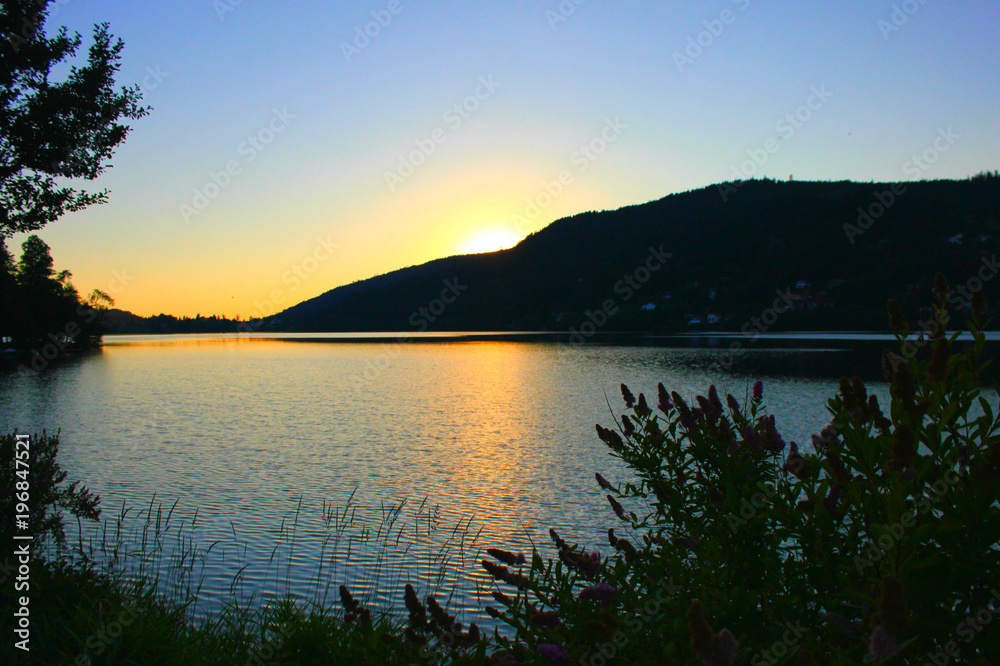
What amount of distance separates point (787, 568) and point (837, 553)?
246 mm

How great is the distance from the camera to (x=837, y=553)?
3.05 meters

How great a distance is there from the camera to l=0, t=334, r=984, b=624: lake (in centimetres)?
916

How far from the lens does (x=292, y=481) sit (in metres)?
14.4

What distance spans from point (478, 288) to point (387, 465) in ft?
489

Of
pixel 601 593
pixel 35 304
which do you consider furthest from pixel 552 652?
pixel 35 304

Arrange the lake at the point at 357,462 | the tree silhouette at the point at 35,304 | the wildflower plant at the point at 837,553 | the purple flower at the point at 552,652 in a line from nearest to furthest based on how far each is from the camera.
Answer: the wildflower plant at the point at 837,553 → the purple flower at the point at 552,652 → the lake at the point at 357,462 → the tree silhouette at the point at 35,304

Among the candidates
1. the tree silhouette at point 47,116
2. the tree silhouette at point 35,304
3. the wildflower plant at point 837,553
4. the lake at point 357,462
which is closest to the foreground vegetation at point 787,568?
the wildflower plant at point 837,553

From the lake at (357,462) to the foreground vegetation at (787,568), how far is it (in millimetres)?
3091

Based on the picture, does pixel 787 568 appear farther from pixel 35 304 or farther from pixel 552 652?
pixel 35 304

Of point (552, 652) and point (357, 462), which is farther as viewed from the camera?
point (357, 462)

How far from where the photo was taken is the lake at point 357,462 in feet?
30.1

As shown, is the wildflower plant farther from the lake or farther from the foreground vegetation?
the lake

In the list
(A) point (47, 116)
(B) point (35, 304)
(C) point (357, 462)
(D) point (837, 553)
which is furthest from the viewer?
(B) point (35, 304)

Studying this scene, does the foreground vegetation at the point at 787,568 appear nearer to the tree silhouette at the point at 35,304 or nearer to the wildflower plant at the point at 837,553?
the wildflower plant at the point at 837,553
